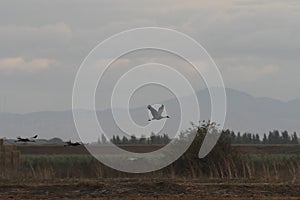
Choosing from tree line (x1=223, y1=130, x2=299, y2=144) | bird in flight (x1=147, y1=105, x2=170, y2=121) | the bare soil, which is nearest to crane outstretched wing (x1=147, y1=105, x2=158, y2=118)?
bird in flight (x1=147, y1=105, x2=170, y2=121)

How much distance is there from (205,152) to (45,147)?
145 ft

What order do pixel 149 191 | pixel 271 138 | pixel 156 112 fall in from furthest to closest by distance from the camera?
pixel 271 138 → pixel 156 112 → pixel 149 191

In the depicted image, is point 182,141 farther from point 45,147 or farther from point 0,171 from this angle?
point 45,147

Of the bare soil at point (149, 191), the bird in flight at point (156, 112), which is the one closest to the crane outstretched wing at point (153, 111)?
the bird in flight at point (156, 112)

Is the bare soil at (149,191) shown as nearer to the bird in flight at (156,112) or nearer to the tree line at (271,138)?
the bird in flight at (156,112)

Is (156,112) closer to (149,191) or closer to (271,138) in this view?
(149,191)

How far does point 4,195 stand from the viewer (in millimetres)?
30562

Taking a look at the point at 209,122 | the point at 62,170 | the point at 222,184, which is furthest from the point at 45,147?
the point at 222,184

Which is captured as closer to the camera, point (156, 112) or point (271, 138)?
point (156, 112)

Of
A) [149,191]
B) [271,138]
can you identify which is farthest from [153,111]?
[271,138]

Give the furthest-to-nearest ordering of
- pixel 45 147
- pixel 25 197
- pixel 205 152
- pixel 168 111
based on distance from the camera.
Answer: pixel 45 147
pixel 205 152
pixel 168 111
pixel 25 197

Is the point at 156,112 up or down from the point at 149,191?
up

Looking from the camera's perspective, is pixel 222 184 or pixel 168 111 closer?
pixel 222 184

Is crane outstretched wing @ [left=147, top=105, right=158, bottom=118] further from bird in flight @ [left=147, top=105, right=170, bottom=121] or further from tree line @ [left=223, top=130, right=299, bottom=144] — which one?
tree line @ [left=223, top=130, right=299, bottom=144]
